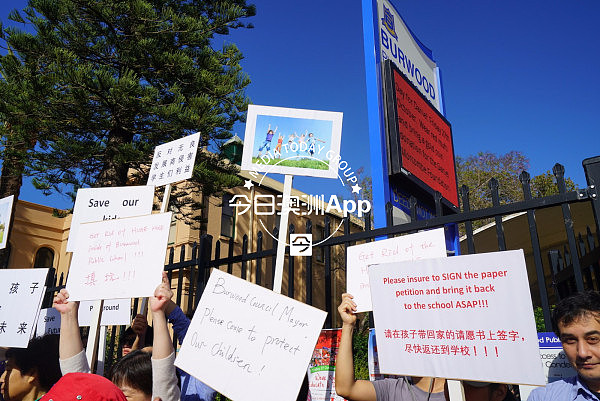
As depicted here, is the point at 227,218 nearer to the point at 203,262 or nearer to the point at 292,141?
the point at 203,262

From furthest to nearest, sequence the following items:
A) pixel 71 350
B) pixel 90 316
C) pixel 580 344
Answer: pixel 90 316 → pixel 71 350 → pixel 580 344

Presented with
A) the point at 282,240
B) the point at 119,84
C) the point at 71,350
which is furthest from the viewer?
the point at 119,84

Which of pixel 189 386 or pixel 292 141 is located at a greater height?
pixel 292 141

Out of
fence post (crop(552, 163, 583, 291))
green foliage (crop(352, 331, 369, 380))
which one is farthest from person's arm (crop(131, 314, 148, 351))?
green foliage (crop(352, 331, 369, 380))

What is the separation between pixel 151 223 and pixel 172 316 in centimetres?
64

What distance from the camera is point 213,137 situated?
1158 centimetres

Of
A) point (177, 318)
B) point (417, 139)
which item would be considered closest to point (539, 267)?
point (177, 318)

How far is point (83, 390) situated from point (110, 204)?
253 cm

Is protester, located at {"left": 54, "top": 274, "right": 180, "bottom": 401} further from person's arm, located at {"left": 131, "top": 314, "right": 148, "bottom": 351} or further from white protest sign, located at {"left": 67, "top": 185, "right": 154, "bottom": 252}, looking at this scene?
white protest sign, located at {"left": 67, "top": 185, "right": 154, "bottom": 252}

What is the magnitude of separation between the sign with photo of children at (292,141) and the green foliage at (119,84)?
289 inches

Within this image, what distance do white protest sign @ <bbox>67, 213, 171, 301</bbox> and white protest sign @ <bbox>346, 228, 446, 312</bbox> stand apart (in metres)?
1.24

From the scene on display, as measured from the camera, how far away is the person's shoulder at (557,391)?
210 cm

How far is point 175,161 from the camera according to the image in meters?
3.89

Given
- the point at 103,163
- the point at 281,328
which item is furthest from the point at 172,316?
the point at 103,163
